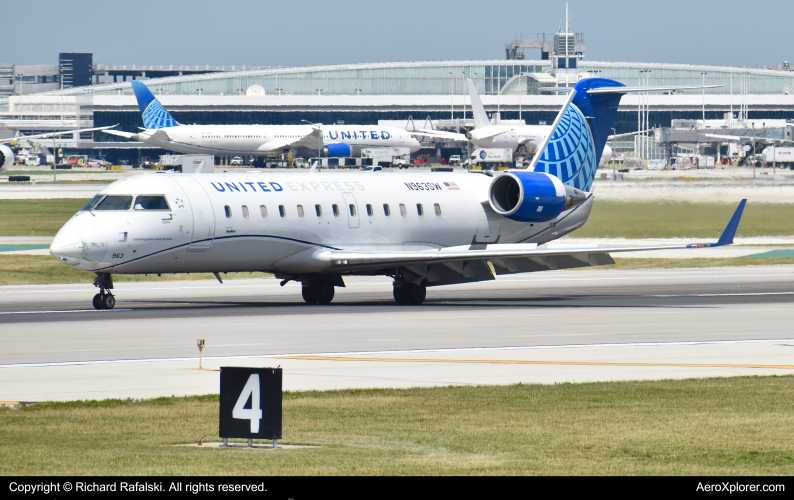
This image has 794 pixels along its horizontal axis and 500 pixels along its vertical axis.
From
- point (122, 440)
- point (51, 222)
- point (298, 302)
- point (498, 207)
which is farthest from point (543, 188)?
point (51, 222)

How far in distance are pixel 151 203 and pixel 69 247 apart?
2.55 metres

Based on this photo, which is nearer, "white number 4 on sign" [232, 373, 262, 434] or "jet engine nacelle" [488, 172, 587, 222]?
"white number 4 on sign" [232, 373, 262, 434]

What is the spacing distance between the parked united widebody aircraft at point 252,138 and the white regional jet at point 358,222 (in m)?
98.8

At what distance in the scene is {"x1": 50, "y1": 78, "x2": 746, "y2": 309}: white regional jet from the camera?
31062 mm

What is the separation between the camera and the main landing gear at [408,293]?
35.0 meters

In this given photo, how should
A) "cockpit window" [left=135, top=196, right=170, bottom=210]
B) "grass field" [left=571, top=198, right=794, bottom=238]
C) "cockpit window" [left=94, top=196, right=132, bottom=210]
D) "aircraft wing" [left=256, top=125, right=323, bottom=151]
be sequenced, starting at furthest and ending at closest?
"aircraft wing" [left=256, top=125, right=323, bottom=151] → "grass field" [left=571, top=198, right=794, bottom=238] → "cockpit window" [left=135, top=196, right=170, bottom=210] → "cockpit window" [left=94, top=196, right=132, bottom=210]

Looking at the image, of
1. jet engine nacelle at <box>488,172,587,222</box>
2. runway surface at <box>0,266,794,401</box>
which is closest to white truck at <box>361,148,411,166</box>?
runway surface at <box>0,266,794,401</box>

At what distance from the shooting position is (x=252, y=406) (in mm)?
12742

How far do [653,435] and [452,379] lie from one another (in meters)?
6.11

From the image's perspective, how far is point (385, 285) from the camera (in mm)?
43812

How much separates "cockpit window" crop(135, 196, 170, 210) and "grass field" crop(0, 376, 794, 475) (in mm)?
14596

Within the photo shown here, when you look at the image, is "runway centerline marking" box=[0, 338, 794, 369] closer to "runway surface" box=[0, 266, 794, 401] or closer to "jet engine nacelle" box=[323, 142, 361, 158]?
"runway surface" box=[0, 266, 794, 401]

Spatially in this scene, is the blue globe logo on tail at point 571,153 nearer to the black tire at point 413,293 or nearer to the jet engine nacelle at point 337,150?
the black tire at point 413,293

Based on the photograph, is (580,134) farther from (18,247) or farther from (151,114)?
(151,114)
